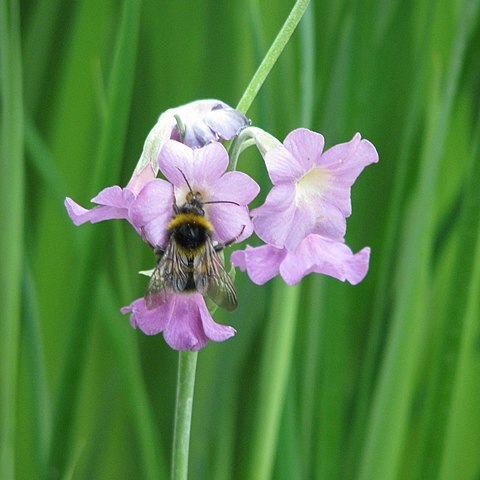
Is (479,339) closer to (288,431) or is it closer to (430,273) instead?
(430,273)

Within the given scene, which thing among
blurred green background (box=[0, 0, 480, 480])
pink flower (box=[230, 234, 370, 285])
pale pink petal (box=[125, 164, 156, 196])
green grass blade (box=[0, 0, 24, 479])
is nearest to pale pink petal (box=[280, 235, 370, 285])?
pink flower (box=[230, 234, 370, 285])

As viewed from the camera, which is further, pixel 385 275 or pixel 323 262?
pixel 385 275

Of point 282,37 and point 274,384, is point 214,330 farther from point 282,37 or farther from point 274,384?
point 274,384

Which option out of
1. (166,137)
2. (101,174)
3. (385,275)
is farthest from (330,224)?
(385,275)

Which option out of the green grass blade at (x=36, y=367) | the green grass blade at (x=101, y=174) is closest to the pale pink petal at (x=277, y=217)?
the green grass blade at (x=101, y=174)

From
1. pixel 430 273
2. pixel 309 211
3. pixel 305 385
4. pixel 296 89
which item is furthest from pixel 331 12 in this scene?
pixel 309 211

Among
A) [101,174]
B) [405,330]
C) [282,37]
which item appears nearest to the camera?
[282,37]

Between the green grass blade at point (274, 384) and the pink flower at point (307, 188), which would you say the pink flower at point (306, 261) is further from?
the green grass blade at point (274, 384)

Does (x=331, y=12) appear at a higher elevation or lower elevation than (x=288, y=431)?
higher
